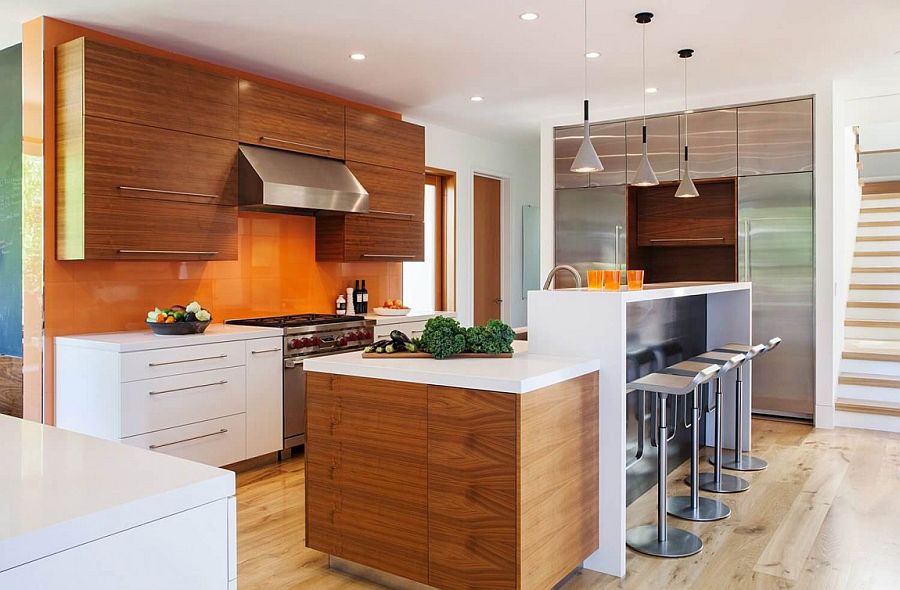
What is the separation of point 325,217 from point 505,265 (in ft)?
9.76

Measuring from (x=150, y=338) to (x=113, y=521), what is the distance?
9.73 ft

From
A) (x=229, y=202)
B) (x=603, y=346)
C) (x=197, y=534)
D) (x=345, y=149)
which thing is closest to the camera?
(x=197, y=534)

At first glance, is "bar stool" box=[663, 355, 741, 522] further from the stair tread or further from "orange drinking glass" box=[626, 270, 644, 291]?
the stair tread

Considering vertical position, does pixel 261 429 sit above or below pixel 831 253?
below

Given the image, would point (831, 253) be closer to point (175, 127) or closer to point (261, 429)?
point (261, 429)

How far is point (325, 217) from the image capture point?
212 inches

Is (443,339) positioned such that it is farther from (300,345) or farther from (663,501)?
(300,345)

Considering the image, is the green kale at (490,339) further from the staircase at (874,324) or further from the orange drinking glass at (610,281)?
the staircase at (874,324)

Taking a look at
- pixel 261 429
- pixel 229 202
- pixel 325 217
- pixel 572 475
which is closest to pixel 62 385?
pixel 261 429

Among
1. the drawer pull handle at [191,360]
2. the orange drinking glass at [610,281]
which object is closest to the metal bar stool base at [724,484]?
the orange drinking glass at [610,281]

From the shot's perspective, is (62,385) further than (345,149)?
No

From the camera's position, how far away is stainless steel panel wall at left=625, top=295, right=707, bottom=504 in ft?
11.5

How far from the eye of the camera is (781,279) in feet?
18.2

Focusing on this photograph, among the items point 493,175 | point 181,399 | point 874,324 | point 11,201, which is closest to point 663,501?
point 181,399
